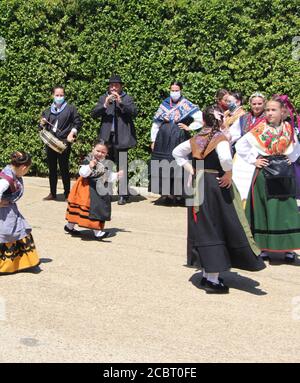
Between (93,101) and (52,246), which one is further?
(93,101)

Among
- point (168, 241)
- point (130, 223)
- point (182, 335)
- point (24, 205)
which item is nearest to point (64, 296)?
point (182, 335)

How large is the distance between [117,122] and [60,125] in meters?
0.81

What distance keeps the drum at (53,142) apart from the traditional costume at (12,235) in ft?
11.4

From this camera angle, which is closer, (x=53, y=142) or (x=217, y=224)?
(x=217, y=224)

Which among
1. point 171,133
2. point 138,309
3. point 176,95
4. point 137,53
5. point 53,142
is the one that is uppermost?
point 137,53

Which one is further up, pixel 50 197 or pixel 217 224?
pixel 217 224

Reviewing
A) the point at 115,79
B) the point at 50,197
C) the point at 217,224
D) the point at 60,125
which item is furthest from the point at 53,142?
the point at 217,224

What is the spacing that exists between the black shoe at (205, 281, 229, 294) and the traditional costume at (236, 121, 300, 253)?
1.08 meters

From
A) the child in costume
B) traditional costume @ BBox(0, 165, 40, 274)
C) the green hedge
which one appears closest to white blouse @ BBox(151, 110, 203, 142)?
the green hedge

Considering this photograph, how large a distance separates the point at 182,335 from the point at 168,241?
9.45 feet

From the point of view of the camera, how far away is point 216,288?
6004mm

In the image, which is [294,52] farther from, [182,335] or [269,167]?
[182,335]

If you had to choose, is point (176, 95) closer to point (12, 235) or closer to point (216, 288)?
point (12, 235)

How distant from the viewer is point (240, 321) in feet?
17.4
